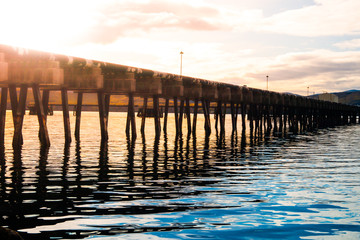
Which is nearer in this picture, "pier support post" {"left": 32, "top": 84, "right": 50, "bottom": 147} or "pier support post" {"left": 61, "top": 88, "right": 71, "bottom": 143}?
"pier support post" {"left": 32, "top": 84, "right": 50, "bottom": 147}

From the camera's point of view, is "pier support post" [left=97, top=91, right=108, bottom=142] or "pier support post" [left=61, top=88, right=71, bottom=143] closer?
"pier support post" [left=61, top=88, right=71, bottom=143]

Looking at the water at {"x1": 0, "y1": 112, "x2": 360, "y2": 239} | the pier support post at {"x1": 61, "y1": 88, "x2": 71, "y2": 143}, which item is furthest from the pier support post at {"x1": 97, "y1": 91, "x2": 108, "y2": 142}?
the water at {"x1": 0, "y1": 112, "x2": 360, "y2": 239}

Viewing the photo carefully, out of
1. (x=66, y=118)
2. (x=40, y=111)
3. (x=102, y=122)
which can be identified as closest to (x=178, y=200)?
(x=40, y=111)

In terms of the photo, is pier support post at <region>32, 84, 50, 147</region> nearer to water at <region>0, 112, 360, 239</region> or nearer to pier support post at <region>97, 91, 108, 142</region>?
pier support post at <region>97, 91, 108, 142</region>

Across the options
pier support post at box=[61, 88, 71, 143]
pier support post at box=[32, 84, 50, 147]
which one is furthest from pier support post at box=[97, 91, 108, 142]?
pier support post at box=[32, 84, 50, 147]

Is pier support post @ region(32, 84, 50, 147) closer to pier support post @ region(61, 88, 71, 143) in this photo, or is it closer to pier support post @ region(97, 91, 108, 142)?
pier support post @ region(61, 88, 71, 143)

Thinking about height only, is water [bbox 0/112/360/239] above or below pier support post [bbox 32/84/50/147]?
below

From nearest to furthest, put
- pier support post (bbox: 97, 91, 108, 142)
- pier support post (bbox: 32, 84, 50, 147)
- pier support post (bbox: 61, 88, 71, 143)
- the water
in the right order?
the water → pier support post (bbox: 32, 84, 50, 147) → pier support post (bbox: 61, 88, 71, 143) → pier support post (bbox: 97, 91, 108, 142)

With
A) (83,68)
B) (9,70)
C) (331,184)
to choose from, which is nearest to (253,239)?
(331,184)

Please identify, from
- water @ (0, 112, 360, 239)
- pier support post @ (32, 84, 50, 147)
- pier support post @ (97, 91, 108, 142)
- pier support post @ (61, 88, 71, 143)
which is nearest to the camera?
water @ (0, 112, 360, 239)

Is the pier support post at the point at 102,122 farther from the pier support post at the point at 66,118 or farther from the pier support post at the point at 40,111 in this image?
the pier support post at the point at 40,111

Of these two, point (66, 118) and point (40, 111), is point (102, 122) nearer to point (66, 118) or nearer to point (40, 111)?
point (66, 118)

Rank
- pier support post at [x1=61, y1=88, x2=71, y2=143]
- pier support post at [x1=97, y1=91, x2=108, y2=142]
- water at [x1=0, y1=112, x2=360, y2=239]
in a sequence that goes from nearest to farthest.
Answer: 1. water at [x1=0, y1=112, x2=360, y2=239]
2. pier support post at [x1=61, y1=88, x2=71, y2=143]
3. pier support post at [x1=97, y1=91, x2=108, y2=142]

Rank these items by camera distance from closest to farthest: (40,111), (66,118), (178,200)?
1. (178,200)
2. (40,111)
3. (66,118)
